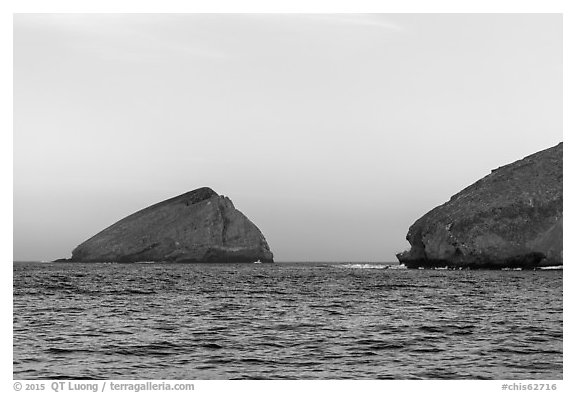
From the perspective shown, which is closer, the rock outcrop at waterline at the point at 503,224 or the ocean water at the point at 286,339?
the ocean water at the point at 286,339

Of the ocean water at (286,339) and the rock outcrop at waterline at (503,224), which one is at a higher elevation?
the rock outcrop at waterline at (503,224)

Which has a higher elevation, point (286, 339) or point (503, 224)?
point (503, 224)

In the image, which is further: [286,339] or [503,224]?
[503,224]

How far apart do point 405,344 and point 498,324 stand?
10987 mm

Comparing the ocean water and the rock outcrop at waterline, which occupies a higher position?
the rock outcrop at waterline

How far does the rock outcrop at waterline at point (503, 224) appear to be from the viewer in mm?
143500

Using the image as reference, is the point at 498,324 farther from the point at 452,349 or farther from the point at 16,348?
the point at 16,348

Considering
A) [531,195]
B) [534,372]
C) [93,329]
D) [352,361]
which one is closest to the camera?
[534,372]

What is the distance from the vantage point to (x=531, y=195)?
152 meters

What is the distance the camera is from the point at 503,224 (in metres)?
149

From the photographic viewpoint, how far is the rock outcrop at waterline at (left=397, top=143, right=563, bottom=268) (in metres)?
144

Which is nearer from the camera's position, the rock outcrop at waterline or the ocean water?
the ocean water
